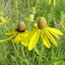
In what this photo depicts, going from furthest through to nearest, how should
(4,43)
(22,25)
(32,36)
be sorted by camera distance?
1. (4,43)
2. (22,25)
3. (32,36)

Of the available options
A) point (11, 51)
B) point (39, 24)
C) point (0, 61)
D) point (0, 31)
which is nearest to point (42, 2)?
point (0, 31)

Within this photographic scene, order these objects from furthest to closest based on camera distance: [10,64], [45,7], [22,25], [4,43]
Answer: [45,7], [4,43], [10,64], [22,25]

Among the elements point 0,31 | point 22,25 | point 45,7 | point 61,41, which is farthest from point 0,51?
point 45,7

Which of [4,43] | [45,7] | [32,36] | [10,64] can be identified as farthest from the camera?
[45,7]

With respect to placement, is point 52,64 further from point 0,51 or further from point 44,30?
point 0,51

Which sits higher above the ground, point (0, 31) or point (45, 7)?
point (45, 7)

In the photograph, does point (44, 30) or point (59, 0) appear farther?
point (59, 0)

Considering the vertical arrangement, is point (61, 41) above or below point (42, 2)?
below

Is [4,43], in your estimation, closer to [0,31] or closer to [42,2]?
[0,31]

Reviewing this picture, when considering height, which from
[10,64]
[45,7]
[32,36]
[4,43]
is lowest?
[10,64]
